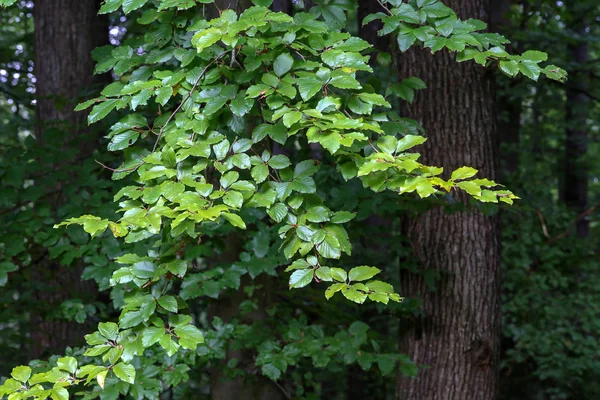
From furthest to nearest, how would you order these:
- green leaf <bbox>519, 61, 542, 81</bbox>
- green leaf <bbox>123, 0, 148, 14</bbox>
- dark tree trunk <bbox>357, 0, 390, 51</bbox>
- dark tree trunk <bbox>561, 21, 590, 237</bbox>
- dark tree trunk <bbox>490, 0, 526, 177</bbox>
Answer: dark tree trunk <bbox>561, 21, 590, 237</bbox> → dark tree trunk <bbox>490, 0, 526, 177</bbox> → dark tree trunk <bbox>357, 0, 390, 51</bbox> → green leaf <bbox>519, 61, 542, 81</bbox> → green leaf <bbox>123, 0, 148, 14</bbox>

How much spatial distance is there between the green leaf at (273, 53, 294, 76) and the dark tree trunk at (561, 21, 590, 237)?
5989 mm

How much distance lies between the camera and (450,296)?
412 centimetres

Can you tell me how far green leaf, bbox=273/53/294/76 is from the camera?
7.45 ft

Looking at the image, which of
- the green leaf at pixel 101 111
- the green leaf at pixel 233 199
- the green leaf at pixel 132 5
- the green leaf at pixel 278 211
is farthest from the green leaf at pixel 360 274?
the green leaf at pixel 132 5

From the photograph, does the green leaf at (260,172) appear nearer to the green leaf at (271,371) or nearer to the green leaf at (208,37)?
the green leaf at (208,37)

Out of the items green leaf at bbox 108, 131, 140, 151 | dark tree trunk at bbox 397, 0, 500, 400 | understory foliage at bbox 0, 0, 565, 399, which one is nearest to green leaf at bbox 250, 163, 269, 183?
understory foliage at bbox 0, 0, 565, 399

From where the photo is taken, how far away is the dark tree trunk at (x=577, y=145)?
9438 millimetres

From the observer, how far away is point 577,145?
1086 cm

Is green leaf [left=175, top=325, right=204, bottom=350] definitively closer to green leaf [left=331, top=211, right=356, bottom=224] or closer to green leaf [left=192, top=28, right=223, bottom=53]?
green leaf [left=331, top=211, right=356, bottom=224]

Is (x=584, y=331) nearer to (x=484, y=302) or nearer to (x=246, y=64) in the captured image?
(x=484, y=302)

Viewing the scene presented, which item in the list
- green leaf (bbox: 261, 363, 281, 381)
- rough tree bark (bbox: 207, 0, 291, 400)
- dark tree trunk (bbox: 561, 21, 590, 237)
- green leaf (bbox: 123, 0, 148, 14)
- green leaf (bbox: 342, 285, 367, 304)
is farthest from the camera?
dark tree trunk (bbox: 561, 21, 590, 237)

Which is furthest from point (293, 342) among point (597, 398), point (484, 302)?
point (597, 398)

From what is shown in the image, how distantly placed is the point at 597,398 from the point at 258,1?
8.84 metres

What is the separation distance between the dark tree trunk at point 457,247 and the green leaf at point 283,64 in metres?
1.94
